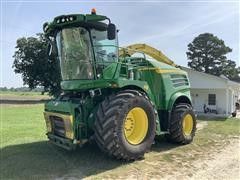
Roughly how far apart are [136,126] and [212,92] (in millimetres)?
19752

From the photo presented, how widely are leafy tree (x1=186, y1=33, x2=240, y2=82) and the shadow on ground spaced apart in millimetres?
51755

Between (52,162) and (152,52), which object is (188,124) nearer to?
(152,52)

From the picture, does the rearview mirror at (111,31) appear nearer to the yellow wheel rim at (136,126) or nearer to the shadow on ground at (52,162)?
the yellow wheel rim at (136,126)

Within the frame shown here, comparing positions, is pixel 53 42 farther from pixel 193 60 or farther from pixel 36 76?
pixel 193 60

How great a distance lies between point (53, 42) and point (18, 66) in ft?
133

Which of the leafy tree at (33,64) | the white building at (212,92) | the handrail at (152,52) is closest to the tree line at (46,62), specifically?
the leafy tree at (33,64)

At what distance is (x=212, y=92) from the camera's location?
26.4 m

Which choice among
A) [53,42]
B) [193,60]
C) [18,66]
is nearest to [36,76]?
[18,66]

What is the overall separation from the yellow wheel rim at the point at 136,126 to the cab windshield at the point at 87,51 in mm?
1232

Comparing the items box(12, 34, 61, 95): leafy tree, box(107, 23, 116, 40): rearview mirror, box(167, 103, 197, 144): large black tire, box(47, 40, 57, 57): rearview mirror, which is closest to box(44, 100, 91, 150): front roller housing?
box(47, 40, 57, 57): rearview mirror

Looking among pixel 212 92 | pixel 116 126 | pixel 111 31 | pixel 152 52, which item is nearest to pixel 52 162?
pixel 116 126

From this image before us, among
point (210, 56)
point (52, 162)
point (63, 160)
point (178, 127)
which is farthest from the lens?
point (210, 56)

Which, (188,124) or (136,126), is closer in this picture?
(136,126)

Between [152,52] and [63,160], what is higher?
[152,52]
